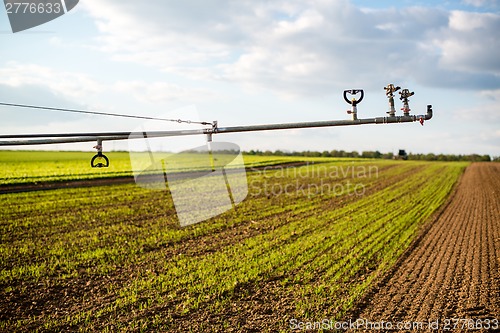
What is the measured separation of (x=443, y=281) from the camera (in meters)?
9.41

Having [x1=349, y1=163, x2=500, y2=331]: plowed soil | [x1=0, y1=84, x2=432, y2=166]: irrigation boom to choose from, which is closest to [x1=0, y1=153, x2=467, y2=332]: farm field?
[x1=349, y1=163, x2=500, y2=331]: plowed soil

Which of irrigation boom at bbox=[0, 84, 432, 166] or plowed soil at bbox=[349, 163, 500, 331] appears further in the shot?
plowed soil at bbox=[349, 163, 500, 331]

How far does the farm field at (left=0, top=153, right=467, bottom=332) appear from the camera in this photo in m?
7.62

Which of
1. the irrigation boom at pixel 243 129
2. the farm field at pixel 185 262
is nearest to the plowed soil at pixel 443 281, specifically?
the farm field at pixel 185 262

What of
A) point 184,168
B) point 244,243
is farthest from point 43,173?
point 244,243

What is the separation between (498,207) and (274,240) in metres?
15.4

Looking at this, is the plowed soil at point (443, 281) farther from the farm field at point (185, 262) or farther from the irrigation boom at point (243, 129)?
the irrigation boom at point (243, 129)

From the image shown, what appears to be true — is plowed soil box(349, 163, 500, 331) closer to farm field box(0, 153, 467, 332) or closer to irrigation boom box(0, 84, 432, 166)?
farm field box(0, 153, 467, 332)

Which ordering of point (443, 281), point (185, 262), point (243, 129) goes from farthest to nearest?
point (185, 262), point (443, 281), point (243, 129)

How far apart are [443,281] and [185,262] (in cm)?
667

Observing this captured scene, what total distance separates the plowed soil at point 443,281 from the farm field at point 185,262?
0.46m

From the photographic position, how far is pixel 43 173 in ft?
88.7

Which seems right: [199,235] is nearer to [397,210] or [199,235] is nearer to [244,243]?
[244,243]

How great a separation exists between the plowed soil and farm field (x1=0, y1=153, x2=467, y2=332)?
1.52 ft
